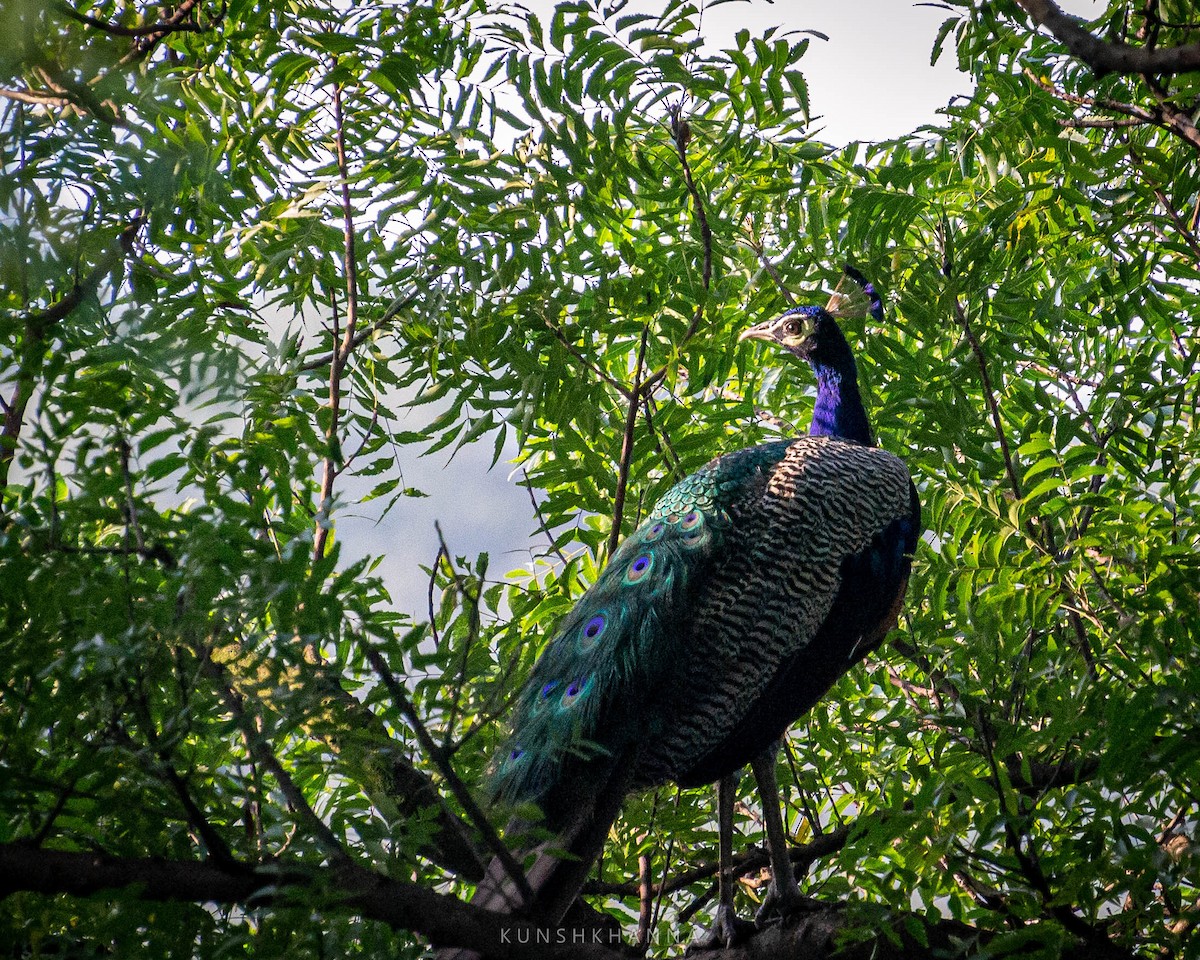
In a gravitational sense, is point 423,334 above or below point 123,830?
above

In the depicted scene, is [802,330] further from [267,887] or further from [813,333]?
[267,887]

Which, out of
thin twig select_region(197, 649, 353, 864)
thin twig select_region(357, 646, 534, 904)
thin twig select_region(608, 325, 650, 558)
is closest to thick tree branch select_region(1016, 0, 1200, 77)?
thin twig select_region(608, 325, 650, 558)

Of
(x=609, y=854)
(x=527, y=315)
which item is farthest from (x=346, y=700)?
(x=609, y=854)

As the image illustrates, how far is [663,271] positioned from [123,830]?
6.71ft

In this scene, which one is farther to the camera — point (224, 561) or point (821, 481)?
point (821, 481)

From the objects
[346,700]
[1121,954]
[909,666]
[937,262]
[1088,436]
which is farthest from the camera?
[909,666]

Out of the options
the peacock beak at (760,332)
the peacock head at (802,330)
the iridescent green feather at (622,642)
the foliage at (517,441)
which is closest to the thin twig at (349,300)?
the foliage at (517,441)

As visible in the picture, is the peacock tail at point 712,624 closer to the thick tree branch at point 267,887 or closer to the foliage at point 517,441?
the foliage at point 517,441

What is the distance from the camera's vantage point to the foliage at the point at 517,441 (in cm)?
165

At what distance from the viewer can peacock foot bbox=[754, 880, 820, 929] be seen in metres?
2.98

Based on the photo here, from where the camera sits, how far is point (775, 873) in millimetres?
3135

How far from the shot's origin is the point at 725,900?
120 inches

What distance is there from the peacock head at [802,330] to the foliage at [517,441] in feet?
0.35

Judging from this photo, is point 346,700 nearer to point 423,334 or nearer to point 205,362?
point 205,362
